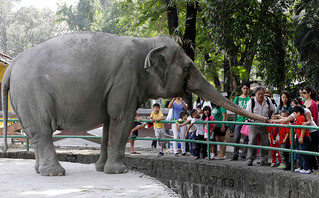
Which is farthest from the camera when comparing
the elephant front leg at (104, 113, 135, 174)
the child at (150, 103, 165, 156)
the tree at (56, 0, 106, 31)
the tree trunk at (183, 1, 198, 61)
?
the tree at (56, 0, 106, 31)

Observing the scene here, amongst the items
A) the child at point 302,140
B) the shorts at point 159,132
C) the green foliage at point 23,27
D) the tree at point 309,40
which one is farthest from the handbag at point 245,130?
the green foliage at point 23,27

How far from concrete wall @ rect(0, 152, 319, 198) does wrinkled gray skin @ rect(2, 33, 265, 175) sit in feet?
3.68

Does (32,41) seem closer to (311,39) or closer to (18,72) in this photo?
(311,39)

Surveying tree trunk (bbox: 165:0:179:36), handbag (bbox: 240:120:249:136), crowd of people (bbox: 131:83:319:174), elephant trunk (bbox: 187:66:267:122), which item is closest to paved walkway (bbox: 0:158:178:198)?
elephant trunk (bbox: 187:66:267:122)

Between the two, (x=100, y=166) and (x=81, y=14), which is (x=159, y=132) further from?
(x=81, y=14)

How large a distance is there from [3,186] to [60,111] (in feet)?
5.31

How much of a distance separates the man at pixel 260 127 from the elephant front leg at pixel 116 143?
2.45 metres

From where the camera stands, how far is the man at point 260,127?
979cm

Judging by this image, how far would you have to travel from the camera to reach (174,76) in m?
8.88

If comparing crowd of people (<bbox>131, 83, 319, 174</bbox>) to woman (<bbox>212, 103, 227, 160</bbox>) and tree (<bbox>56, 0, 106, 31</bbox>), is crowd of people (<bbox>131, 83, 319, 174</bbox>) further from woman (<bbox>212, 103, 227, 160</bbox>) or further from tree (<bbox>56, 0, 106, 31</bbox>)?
tree (<bbox>56, 0, 106, 31</bbox>)

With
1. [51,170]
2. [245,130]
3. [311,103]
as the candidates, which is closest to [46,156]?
[51,170]

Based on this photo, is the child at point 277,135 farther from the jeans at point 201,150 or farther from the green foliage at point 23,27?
the green foliage at point 23,27

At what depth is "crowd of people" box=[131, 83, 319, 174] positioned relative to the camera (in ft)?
28.4

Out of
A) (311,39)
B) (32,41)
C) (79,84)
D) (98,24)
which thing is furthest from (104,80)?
(32,41)
